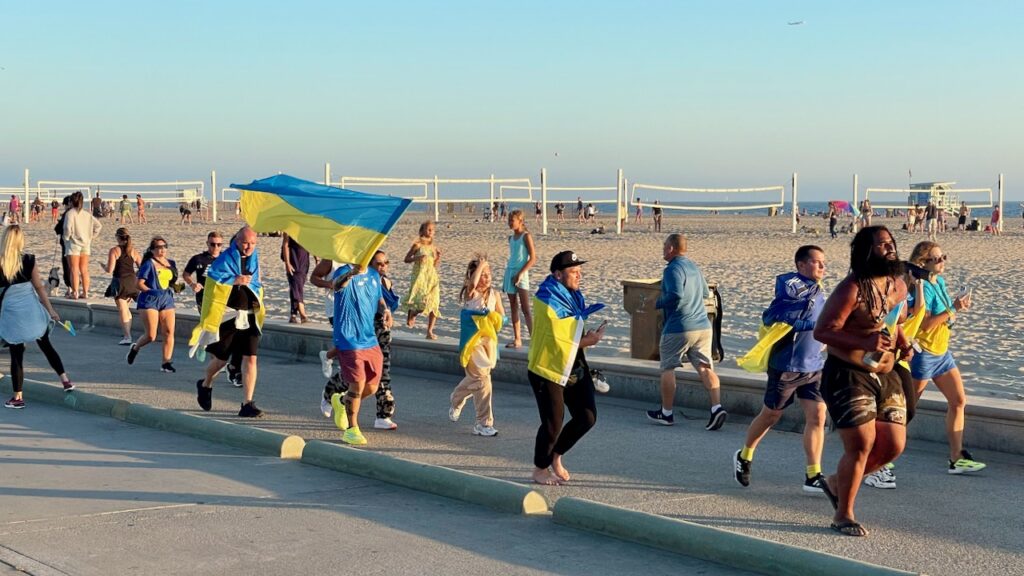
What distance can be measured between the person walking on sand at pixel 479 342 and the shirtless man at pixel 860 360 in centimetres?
360

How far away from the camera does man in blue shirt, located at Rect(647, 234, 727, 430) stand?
33.5 feet

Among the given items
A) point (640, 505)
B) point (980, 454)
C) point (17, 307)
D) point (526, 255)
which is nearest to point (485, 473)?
point (640, 505)

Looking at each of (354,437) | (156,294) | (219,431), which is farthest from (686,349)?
(156,294)

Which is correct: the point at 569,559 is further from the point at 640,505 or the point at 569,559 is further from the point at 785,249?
the point at 785,249

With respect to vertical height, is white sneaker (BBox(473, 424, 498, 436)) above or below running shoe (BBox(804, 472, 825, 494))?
below

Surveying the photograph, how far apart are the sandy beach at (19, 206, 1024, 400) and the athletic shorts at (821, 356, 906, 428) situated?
524 cm

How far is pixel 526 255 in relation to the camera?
14.3 metres

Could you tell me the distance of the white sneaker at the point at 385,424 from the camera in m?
10.2

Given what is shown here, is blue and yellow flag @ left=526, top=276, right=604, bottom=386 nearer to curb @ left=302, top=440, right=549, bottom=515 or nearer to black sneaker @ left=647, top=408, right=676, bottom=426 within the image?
curb @ left=302, top=440, right=549, bottom=515

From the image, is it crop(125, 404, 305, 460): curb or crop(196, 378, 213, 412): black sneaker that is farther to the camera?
crop(196, 378, 213, 412): black sneaker

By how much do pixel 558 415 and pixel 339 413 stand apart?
2.29 metres

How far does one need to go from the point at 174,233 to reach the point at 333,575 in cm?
4608

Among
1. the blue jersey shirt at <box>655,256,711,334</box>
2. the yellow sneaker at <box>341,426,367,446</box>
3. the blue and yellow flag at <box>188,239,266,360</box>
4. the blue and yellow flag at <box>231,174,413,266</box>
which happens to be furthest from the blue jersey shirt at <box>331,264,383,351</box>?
the blue jersey shirt at <box>655,256,711,334</box>

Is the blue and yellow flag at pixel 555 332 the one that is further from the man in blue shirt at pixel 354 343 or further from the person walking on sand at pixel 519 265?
the person walking on sand at pixel 519 265
